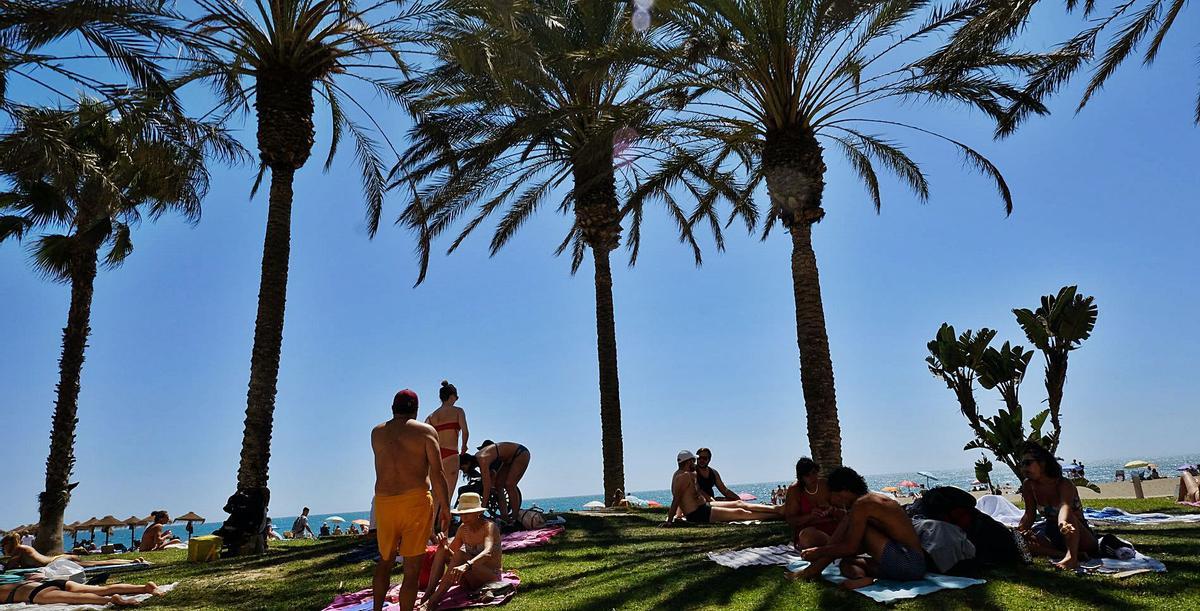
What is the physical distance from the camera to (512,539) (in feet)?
30.9

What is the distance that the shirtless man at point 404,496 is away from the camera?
5.61 metres

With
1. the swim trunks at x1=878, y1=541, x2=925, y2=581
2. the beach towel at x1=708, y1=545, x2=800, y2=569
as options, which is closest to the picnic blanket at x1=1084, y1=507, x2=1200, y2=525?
the beach towel at x1=708, y1=545, x2=800, y2=569

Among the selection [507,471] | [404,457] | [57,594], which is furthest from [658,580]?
[57,594]

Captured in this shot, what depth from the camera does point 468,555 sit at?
6461 millimetres

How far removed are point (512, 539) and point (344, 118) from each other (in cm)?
1008

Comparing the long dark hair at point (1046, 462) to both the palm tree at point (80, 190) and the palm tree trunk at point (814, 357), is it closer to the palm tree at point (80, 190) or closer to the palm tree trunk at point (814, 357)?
the palm tree trunk at point (814, 357)

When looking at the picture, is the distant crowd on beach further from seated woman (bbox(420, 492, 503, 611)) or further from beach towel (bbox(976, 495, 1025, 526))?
seated woman (bbox(420, 492, 503, 611))

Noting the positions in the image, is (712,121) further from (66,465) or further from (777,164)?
(66,465)

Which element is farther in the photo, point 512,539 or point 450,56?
point 450,56

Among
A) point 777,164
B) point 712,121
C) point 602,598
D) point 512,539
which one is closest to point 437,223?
point 712,121

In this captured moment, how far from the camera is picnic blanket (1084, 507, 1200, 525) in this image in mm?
9047

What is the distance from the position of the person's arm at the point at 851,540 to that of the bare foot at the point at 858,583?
270 mm

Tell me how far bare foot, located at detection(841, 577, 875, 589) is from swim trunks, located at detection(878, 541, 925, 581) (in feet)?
0.43

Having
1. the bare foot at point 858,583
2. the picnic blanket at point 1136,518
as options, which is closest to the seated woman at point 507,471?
the bare foot at point 858,583
